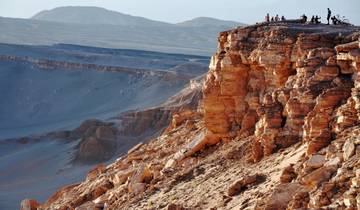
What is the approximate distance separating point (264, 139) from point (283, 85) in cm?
155

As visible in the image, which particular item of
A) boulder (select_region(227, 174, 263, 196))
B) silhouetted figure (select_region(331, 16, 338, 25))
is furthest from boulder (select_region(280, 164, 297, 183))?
silhouetted figure (select_region(331, 16, 338, 25))

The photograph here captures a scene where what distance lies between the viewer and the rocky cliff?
38.0 ft

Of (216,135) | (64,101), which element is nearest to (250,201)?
(216,135)

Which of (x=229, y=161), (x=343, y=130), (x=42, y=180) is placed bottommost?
(x=42, y=180)

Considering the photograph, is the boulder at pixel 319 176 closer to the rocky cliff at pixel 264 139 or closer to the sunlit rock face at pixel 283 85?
the rocky cliff at pixel 264 139

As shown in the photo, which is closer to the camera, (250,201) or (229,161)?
(250,201)

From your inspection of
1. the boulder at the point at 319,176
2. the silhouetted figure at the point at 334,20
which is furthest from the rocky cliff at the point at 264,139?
the silhouetted figure at the point at 334,20

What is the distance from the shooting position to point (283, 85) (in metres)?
15.9

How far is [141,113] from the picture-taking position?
171 ft

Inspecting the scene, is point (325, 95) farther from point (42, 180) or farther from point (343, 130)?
point (42, 180)

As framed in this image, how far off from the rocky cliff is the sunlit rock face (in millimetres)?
21

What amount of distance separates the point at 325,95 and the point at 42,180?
3236cm

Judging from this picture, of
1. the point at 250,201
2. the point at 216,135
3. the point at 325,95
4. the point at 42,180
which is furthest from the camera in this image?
the point at 42,180

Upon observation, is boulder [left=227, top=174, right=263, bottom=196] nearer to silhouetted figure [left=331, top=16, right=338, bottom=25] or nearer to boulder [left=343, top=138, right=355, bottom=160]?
boulder [left=343, top=138, right=355, bottom=160]
